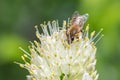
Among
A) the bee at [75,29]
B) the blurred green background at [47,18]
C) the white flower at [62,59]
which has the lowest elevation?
the white flower at [62,59]

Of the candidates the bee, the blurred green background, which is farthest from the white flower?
the blurred green background

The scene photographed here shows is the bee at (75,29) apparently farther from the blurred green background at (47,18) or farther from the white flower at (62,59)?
the blurred green background at (47,18)

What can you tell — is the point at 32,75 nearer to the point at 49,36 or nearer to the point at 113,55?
the point at 49,36

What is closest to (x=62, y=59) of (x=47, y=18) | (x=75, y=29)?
(x=75, y=29)

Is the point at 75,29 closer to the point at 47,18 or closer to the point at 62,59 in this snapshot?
the point at 62,59

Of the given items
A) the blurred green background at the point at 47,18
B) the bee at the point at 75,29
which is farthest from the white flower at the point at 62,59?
the blurred green background at the point at 47,18

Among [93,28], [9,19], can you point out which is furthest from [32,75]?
[9,19]

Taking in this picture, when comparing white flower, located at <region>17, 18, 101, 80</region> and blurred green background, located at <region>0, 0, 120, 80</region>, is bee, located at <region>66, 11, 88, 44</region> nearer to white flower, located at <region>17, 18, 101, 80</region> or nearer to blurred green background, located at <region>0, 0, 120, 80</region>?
white flower, located at <region>17, 18, 101, 80</region>
